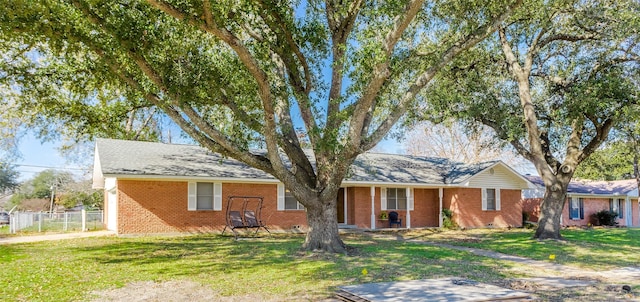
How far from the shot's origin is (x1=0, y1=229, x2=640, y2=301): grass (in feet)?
26.0

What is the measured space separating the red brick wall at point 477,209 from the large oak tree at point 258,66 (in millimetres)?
11907

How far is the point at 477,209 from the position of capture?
78.5 feet

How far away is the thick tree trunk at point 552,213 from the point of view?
17484mm

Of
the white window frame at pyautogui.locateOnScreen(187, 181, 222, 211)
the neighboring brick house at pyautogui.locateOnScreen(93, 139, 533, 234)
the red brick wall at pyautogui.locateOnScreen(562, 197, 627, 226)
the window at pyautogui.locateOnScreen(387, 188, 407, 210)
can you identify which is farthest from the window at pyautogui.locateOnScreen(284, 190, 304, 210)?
the red brick wall at pyautogui.locateOnScreen(562, 197, 627, 226)

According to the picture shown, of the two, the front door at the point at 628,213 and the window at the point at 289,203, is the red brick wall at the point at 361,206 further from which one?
the front door at the point at 628,213

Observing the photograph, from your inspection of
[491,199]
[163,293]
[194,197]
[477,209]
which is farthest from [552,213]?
[163,293]

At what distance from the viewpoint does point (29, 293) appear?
738 centimetres

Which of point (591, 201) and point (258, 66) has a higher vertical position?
point (258, 66)

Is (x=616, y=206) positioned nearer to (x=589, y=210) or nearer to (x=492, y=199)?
(x=589, y=210)

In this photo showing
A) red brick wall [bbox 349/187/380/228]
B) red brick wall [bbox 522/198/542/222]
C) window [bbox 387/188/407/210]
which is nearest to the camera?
red brick wall [bbox 349/187/380/228]

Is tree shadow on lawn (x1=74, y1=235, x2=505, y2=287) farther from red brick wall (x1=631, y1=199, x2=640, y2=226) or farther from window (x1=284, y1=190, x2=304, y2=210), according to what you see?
red brick wall (x1=631, y1=199, x2=640, y2=226)

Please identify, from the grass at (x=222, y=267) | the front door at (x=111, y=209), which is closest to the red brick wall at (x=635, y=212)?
the grass at (x=222, y=267)

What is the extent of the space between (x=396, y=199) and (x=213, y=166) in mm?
9179

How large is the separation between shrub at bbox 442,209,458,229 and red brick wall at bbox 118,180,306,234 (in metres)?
9.01
